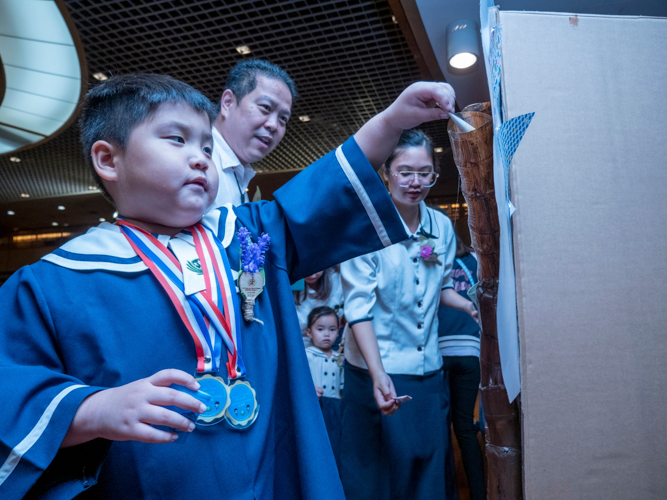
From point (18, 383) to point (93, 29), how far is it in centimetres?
449

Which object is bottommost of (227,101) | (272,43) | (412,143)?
Result: (412,143)

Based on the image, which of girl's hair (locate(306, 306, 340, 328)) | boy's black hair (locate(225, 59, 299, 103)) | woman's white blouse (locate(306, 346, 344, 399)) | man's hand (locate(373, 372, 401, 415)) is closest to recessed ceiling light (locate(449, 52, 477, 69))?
girl's hair (locate(306, 306, 340, 328))

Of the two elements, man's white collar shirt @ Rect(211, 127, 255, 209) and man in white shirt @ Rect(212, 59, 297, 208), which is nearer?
man's white collar shirt @ Rect(211, 127, 255, 209)

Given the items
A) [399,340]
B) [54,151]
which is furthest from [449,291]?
[54,151]

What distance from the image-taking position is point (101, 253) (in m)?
0.75

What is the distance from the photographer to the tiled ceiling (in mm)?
3812

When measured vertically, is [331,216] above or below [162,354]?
above

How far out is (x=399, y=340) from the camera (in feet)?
5.18

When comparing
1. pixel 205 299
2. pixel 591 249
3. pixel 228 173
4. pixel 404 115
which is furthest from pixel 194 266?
pixel 228 173

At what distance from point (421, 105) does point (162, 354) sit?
0.58 metres

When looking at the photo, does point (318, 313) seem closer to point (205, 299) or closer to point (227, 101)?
point (227, 101)

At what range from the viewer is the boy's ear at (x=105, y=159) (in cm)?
80

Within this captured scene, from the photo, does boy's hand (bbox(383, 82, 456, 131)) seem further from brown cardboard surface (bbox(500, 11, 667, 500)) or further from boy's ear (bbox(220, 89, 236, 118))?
boy's ear (bbox(220, 89, 236, 118))

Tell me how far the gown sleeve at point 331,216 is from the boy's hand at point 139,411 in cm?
39
